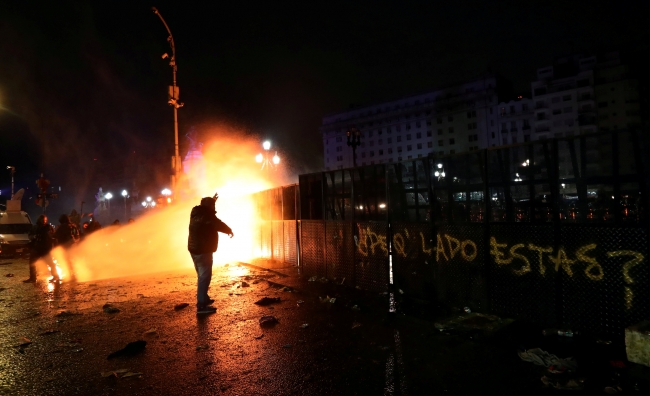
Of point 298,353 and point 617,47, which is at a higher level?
point 617,47

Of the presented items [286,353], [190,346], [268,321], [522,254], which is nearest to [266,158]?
[268,321]

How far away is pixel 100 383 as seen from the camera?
4070 millimetres

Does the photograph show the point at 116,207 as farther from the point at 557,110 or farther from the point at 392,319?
the point at 557,110

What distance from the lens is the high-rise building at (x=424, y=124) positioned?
293ft

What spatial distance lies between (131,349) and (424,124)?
325ft

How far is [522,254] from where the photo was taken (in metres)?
5.21

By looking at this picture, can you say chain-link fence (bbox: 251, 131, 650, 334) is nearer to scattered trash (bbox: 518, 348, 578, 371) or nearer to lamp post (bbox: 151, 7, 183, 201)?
scattered trash (bbox: 518, 348, 578, 371)

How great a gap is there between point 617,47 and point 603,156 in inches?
3357

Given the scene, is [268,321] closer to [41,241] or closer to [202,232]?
[202,232]

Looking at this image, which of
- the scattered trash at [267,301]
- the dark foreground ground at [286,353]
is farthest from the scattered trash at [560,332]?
the scattered trash at [267,301]

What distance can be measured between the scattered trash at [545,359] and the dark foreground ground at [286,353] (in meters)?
0.08

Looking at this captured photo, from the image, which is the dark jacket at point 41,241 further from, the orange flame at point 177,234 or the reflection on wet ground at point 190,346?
the reflection on wet ground at point 190,346

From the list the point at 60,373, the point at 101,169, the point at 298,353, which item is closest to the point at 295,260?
the point at 298,353

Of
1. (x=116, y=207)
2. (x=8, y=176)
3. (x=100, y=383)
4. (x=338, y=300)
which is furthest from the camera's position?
(x=116, y=207)
